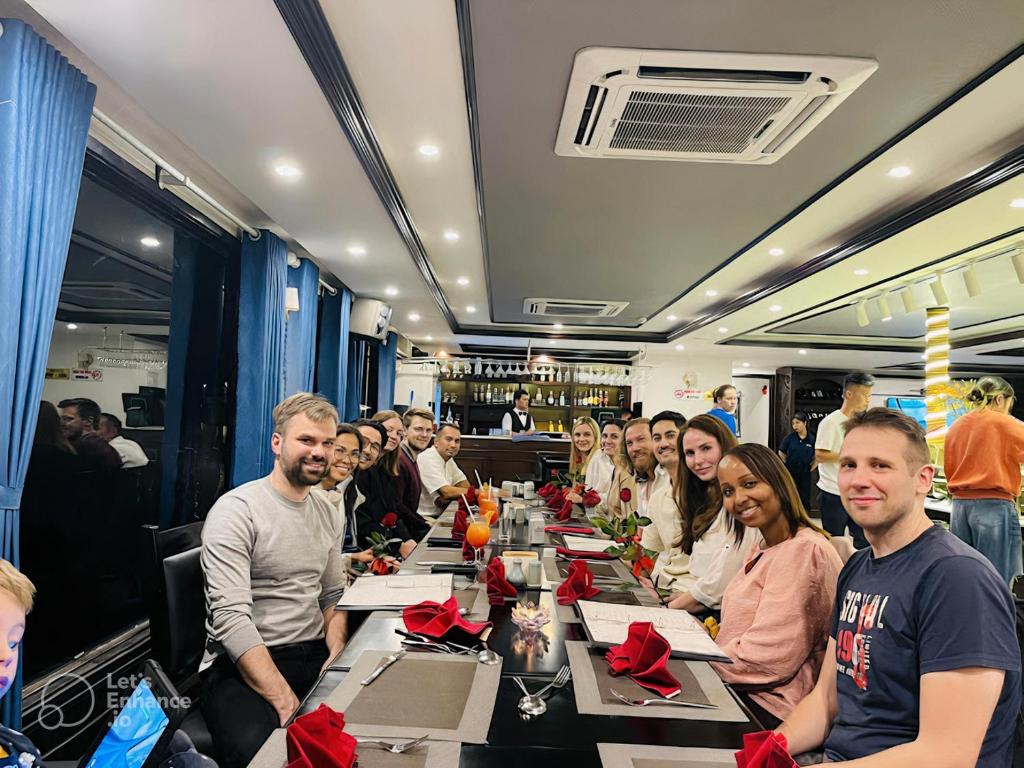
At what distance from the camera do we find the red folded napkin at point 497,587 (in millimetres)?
1924

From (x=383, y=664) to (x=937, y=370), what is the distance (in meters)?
6.13

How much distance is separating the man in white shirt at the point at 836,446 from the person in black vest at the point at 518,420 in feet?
17.5

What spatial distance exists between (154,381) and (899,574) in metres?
3.66

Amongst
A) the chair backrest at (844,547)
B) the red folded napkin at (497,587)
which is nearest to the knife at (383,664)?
the red folded napkin at (497,587)

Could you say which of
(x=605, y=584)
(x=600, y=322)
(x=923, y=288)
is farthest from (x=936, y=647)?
(x=600, y=322)

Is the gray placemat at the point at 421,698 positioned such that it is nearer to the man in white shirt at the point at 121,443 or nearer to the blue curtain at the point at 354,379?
the man in white shirt at the point at 121,443

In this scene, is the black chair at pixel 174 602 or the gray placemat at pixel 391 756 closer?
the gray placemat at pixel 391 756

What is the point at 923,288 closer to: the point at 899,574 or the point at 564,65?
the point at 564,65

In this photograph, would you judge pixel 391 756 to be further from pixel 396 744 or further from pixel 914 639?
pixel 914 639

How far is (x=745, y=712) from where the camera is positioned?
4.00 ft

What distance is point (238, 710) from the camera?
5.59ft

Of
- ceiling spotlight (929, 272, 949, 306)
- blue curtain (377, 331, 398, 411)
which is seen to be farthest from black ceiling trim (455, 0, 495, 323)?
blue curtain (377, 331, 398, 411)

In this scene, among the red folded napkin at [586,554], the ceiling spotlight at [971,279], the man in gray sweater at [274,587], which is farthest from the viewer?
the ceiling spotlight at [971,279]

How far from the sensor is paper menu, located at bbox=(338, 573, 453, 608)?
1.84 meters
